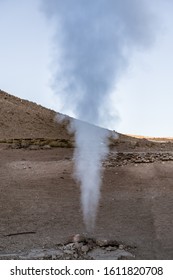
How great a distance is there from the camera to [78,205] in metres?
13.6

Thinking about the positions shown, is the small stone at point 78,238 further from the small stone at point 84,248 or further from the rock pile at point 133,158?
the rock pile at point 133,158

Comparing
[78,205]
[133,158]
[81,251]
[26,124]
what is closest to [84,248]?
[81,251]

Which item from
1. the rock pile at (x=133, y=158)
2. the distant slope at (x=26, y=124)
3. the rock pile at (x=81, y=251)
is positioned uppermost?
the distant slope at (x=26, y=124)

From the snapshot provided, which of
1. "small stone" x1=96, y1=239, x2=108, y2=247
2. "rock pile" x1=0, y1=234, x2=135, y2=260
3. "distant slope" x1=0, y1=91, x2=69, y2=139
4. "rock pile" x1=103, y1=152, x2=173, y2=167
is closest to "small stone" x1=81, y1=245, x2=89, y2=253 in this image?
"rock pile" x1=0, y1=234, x2=135, y2=260

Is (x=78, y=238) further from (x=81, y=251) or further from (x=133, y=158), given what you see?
(x=133, y=158)

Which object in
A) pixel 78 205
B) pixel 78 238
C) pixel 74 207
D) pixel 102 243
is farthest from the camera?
pixel 78 205

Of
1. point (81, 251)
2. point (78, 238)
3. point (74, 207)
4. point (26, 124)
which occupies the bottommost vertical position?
point (81, 251)

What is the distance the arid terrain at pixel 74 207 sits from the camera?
9.52m

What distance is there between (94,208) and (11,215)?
2392mm

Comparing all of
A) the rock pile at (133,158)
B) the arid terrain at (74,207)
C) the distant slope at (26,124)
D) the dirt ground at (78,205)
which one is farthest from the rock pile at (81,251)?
the distant slope at (26,124)

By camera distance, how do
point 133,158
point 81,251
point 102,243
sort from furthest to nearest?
point 133,158
point 102,243
point 81,251

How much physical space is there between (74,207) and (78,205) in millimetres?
209
